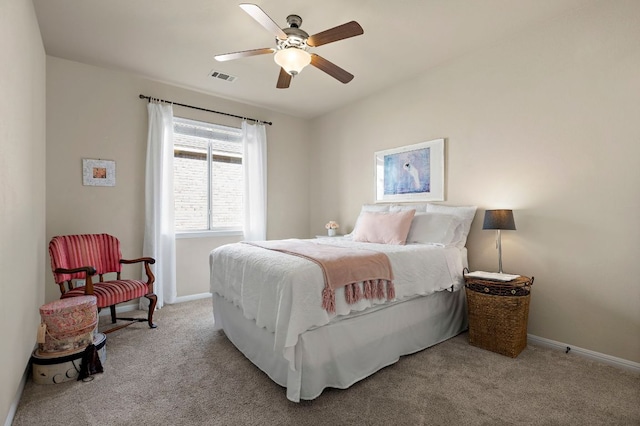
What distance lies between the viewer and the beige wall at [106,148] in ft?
11.0

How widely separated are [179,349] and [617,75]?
4119 mm

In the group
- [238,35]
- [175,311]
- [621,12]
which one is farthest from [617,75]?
[175,311]

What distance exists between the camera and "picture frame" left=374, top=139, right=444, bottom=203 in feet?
11.8

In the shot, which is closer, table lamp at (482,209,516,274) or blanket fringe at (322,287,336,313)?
blanket fringe at (322,287,336,313)

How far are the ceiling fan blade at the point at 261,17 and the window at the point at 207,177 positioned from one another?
2454 mm

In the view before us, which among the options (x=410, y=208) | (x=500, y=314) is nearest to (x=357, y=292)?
(x=500, y=314)

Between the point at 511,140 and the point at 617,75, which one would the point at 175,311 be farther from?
the point at 617,75

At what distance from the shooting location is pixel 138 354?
2.58 m

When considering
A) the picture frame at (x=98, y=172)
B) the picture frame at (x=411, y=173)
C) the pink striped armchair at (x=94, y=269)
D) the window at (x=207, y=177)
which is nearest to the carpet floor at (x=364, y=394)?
the pink striped armchair at (x=94, y=269)

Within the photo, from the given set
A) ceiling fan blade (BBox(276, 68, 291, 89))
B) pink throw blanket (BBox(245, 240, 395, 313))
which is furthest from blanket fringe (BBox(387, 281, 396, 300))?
ceiling fan blade (BBox(276, 68, 291, 89))

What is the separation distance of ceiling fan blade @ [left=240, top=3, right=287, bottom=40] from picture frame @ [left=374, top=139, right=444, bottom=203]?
210 cm

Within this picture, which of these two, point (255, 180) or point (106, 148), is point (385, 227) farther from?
point (106, 148)

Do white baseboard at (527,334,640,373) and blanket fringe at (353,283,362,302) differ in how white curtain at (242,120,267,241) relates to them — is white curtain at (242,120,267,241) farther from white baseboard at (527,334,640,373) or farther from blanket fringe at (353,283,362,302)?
white baseboard at (527,334,640,373)

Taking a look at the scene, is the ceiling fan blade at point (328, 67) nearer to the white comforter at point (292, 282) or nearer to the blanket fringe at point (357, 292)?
the white comforter at point (292, 282)
